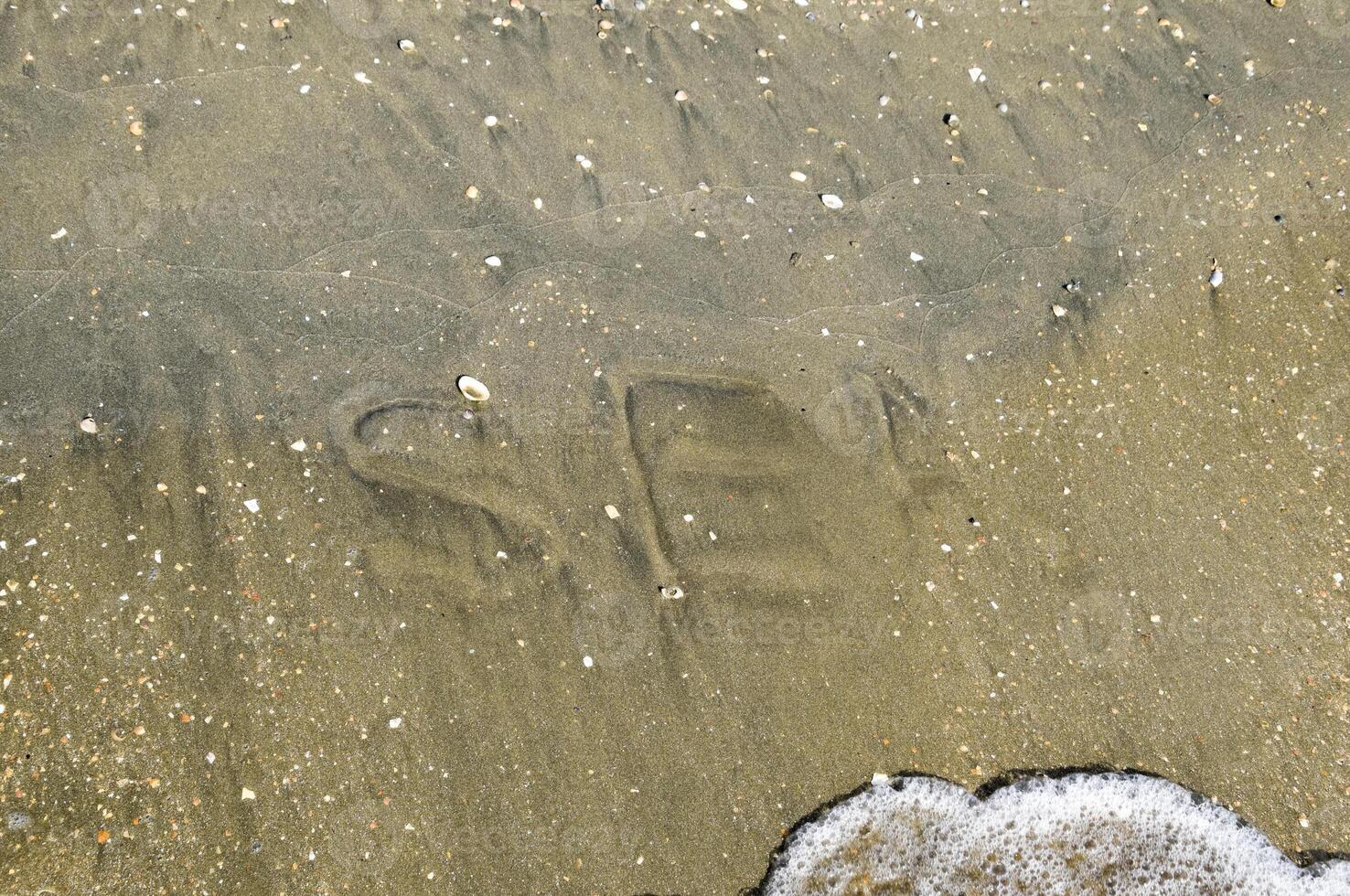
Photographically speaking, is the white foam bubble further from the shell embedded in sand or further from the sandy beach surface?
the shell embedded in sand

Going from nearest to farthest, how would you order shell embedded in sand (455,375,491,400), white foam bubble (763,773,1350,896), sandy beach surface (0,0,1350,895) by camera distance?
sandy beach surface (0,0,1350,895) → white foam bubble (763,773,1350,896) → shell embedded in sand (455,375,491,400)

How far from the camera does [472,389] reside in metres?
4.11

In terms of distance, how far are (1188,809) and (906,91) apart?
3964 millimetres

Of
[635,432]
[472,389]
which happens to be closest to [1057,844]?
[635,432]

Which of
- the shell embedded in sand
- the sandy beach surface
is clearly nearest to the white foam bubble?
the sandy beach surface

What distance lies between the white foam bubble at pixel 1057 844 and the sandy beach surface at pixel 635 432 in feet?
0.43

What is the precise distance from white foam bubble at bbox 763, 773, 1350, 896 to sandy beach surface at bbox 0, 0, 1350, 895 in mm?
130

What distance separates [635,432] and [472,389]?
805mm

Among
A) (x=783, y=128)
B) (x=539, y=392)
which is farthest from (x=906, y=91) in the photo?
(x=539, y=392)

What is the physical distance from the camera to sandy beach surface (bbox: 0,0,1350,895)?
143 inches

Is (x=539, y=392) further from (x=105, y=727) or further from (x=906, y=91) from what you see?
(x=906, y=91)

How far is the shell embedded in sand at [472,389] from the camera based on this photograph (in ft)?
13.5

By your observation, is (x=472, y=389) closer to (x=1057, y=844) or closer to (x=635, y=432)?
(x=635, y=432)

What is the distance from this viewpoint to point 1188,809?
397 centimetres
